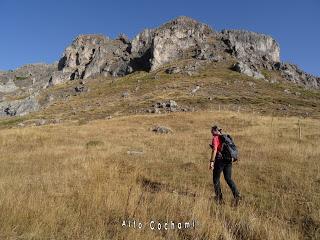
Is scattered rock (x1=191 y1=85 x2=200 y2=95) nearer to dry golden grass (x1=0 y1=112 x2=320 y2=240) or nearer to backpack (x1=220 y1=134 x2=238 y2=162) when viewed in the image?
dry golden grass (x1=0 y1=112 x2=320 y2=240)

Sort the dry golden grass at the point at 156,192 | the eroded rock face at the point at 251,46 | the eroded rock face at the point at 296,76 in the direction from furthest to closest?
the eroded rock face at the point at 251,46 → the eroded rock face at the point at 296,76 → the dry golden grass at the point at 156,192

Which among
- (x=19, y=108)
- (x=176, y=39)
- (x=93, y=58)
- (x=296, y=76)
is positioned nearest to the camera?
(x=19, y=108)

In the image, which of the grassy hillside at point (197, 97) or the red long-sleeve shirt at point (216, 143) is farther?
the grassy hillside at point (197, 97)

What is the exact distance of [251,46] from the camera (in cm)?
15175

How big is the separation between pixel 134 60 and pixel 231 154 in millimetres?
136598

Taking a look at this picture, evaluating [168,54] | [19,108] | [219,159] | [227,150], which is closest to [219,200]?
[219,159]

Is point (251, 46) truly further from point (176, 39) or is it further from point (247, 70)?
point (247, 70)

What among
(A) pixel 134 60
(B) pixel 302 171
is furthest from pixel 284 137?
(A) pixel 134 60

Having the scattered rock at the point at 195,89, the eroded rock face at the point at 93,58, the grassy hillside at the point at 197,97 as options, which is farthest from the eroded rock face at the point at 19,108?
the eroded rock face at the point at 93,58

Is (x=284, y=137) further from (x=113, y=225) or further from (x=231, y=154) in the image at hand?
(x=113, y=225)

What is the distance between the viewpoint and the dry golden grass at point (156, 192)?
5.82 meters

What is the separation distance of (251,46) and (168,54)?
35938 mm

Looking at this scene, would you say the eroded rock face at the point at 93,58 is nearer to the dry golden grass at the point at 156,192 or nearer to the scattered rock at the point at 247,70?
the scattered rock at the point at 247,70

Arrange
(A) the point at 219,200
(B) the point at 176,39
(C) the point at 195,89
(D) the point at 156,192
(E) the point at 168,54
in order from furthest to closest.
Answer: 1. (B) the point at 176,39
2. (E) the point at 168,54
3. (C) the point at 195,89
4. (D) the point at 156,192
5. (A) the point at 219,200
